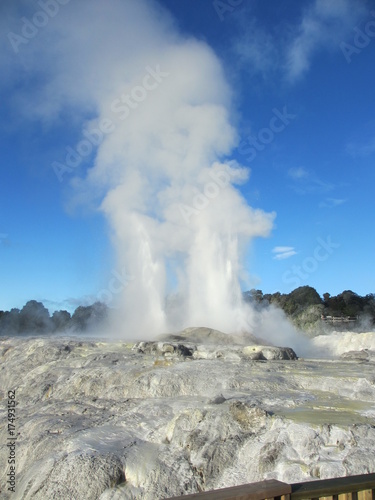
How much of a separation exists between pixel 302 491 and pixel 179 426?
19.6 ft

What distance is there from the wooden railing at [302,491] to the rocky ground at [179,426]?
371 cm

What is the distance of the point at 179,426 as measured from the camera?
8.80 m

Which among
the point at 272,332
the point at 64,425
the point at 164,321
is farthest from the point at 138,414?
the point at 272,332

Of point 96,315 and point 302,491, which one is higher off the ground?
point 96,315

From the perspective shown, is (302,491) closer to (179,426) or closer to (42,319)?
(179,426)

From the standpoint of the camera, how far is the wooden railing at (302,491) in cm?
299

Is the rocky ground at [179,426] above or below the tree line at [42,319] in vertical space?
below

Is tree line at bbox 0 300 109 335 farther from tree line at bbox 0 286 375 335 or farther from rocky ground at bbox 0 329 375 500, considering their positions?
rocky ground at bbox 0 329 375 500

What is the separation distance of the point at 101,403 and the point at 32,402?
8.41 feet

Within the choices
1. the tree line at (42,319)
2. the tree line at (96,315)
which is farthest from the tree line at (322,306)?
the tree line at (42,319)

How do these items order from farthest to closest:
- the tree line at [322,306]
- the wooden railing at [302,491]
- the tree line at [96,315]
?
1. the tree line at [322,306]
2. the tree line at [96,315]
3. the wooden railing at [302,491]

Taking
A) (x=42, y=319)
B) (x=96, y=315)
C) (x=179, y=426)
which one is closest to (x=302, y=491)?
(x=179, y=426)

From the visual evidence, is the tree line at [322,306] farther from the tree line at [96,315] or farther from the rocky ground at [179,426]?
the rocky ground at [179,426]

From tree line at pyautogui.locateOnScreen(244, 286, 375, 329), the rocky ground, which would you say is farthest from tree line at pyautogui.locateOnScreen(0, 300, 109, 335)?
the rocky ground
